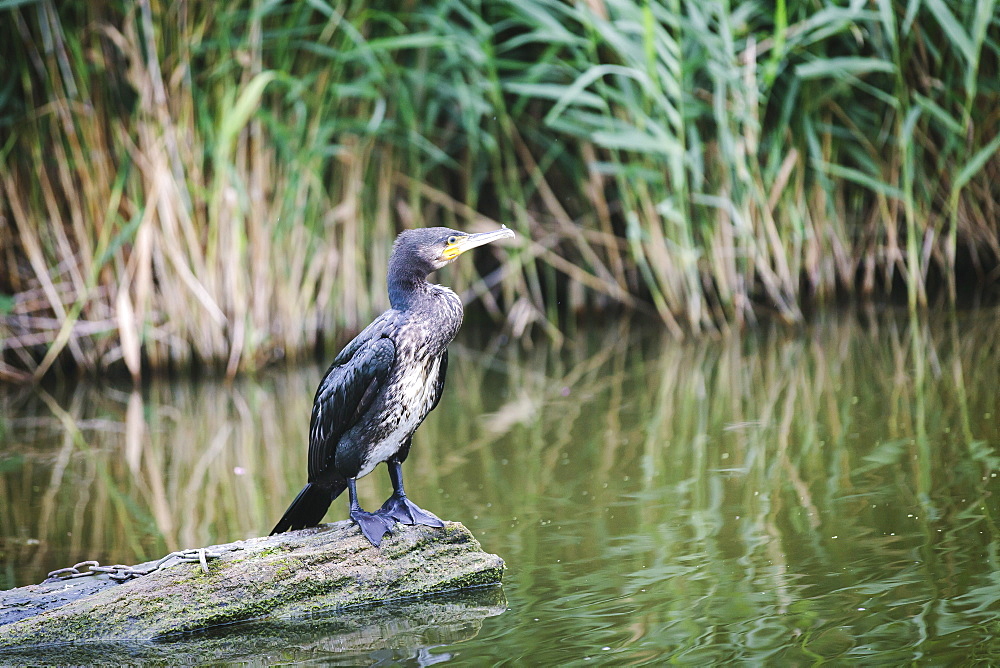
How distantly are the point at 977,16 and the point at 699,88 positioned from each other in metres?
A: 1.51

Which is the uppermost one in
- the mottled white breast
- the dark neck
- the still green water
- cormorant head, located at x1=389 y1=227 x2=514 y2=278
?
cormorant head, located at x1=389 y1=227 x2=514 y2=278

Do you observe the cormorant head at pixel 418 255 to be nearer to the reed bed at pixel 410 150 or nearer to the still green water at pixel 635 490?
the still green water at pixel 635 490

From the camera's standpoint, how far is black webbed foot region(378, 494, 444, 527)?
302 cm

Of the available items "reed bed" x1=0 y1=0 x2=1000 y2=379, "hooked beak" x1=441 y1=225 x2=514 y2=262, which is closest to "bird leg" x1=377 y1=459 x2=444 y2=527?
"hooked beak" x1=441 y1=225 x2=514 y2=262

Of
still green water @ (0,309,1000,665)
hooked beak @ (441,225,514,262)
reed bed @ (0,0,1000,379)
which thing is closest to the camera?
still green water @ (0,309,1000,665)

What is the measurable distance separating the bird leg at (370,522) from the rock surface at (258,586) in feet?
0.12

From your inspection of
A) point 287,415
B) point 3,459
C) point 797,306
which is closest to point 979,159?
point 797,306

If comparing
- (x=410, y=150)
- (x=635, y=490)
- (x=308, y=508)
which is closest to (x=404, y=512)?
(x=308, y=508)

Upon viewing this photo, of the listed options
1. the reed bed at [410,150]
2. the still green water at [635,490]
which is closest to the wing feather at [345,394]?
the still green water at [635,490]

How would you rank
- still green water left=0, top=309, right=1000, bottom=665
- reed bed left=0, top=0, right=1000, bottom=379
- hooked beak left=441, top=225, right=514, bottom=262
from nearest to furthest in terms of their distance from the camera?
1. still green water left=0, top=309, right=1000, bottom=665
2. hooked beak left=441, top=225, right=514, bottom=262
3. reed bed left=0, top=0, right=1000, bottom=379

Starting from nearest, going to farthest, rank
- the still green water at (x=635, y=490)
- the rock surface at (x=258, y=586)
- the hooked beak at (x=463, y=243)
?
1. the still green water at (x=635, y=490)
2. the rock surface at (x=258, y=586)
3. the hooked beak at (x=463, y=243)

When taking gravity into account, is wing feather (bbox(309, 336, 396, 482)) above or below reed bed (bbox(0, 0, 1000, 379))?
below

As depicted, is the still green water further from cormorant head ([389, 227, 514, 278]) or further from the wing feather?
cormorant head ([389, 227, 514, 278])

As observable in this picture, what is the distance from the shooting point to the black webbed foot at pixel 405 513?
302 centimetres
